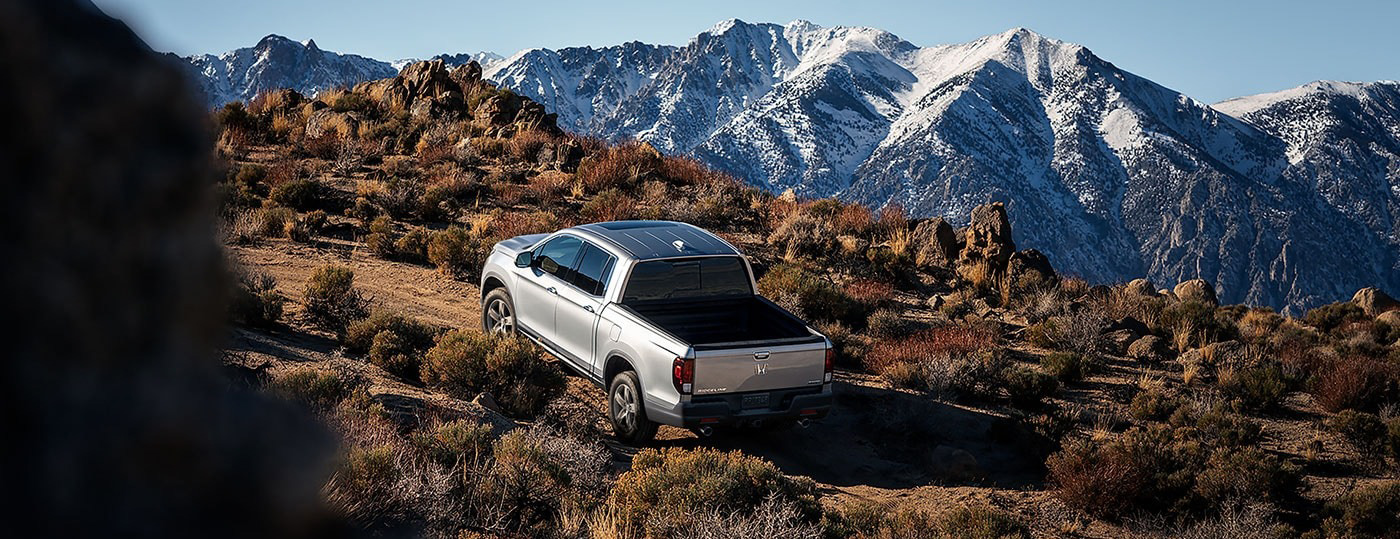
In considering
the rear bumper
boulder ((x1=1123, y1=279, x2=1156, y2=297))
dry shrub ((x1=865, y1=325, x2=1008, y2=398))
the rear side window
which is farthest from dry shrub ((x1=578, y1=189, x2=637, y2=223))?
boulder ((x1=1123, y1=279, x2=1156, y2=297))

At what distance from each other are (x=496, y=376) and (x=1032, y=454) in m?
5.35

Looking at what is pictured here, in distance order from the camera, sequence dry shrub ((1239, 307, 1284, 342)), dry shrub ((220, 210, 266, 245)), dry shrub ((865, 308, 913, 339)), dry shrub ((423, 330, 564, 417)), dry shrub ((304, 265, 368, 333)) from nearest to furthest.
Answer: dry shrub ((423, 330, 564, 417)) → dry shrub ((304, 265, 368, 333)) → dry shrub ((865, 308, 913, 339)) → dry shrub ((220, 210, 266, 245)) → dry shrub ((1239, 307, 1284, 342))

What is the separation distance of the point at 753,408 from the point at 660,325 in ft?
3.85

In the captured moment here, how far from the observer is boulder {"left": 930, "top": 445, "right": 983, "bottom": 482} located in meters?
9.26

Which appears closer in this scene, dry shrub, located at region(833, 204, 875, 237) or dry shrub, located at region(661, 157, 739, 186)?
dry shrub, located at region(833, 204, 875, 237)

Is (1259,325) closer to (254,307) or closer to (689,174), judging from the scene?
(689,174)

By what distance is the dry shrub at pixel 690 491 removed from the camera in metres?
5.91

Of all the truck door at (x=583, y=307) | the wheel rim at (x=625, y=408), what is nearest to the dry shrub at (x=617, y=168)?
the truck door at (x=583, y=307)

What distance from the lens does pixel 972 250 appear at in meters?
18.3

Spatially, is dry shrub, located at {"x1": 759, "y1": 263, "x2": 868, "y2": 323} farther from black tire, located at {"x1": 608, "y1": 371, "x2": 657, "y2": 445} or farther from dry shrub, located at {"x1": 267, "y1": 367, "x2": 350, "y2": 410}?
dry shrub, located at {"x1": 267, "y1": 367, "x2": 350, "y2": 410}

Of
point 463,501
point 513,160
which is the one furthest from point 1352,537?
point 513,160

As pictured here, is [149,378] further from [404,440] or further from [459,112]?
[459,112]

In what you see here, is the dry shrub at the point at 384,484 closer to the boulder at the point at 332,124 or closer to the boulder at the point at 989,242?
the boulder at the point at 989,242

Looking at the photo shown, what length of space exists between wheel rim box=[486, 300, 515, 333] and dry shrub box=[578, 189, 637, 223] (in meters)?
6.97
